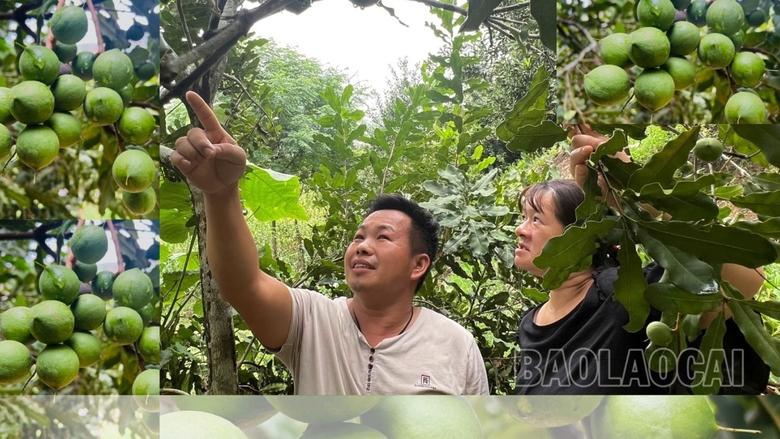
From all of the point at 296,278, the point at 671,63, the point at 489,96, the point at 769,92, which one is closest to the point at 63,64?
the point at 296,278

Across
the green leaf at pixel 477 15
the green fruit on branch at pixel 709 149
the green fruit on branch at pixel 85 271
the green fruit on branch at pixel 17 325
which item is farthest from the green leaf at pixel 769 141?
the green fruit on branch at pixel 17 325

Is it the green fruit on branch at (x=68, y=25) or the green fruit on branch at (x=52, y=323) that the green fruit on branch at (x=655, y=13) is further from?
the green fruit on branch at (x=52, y=323)

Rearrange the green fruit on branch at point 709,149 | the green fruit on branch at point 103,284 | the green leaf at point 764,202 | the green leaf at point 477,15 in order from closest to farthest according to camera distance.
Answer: the green leaf at point 764,202
the green fruit on branch at point 709,149
the green fruit on branch at point 103,284
the green leaf at point 477,15

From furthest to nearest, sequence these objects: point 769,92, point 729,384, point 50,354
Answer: point 769,92 → point 729,384 → point 50,354

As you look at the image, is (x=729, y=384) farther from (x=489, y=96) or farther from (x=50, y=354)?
(x=50, y=354)

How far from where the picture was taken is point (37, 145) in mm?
1341

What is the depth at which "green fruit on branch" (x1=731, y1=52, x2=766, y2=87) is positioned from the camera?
58.4 inches

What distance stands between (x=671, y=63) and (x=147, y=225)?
1.09 meters

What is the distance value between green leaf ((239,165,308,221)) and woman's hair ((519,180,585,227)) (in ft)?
1.55

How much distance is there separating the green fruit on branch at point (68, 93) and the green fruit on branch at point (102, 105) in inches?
0.6

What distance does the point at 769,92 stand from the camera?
1.50 m

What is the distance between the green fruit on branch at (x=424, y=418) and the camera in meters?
0.51

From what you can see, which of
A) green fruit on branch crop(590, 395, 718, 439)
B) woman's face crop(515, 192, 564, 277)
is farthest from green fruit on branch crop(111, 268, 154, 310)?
green fruit on branch crop(590, 395, 718, 439)

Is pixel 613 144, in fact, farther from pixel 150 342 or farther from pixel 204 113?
pixel 150 342
